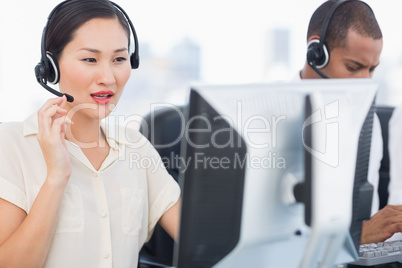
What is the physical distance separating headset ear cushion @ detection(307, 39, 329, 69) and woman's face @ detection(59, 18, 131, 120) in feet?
2.34

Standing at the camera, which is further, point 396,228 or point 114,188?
point 396,228

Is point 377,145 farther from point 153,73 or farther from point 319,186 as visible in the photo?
point 153,73

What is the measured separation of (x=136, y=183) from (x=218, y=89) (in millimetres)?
597

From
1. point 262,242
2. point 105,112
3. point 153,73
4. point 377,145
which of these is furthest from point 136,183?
point 153,73

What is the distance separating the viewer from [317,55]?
180 centimetres

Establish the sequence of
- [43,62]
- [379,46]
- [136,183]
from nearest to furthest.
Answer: [43,62], [136,183], [379,46]

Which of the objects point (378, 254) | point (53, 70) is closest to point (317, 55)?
point (378, 254)

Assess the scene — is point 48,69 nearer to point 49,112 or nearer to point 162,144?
point 49,112

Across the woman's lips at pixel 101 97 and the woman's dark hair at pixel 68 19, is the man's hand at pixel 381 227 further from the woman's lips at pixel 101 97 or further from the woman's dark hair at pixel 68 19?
the woman's dark hair at pixel 68 19

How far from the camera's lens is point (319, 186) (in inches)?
33.9

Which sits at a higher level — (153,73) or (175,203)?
(153,73)

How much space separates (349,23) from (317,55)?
0.55ft

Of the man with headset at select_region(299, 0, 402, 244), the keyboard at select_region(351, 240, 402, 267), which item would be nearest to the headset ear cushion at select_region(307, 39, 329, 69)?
the man with headset at select_region(299, 0, 402, 244)

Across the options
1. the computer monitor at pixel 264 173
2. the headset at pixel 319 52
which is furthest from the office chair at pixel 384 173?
the computer monitor at pixel 264 173
